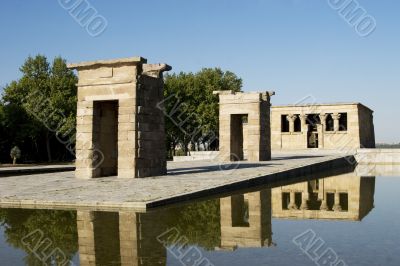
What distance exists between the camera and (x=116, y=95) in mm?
15633

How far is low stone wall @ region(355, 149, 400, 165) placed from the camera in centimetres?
3538

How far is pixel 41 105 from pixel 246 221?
37112mm

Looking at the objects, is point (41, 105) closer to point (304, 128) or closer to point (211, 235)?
point (304, 128)

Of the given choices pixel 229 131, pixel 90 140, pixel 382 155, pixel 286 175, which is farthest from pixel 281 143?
pixel 90 140

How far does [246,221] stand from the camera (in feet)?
28.7

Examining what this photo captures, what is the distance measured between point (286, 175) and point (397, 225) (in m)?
9.85

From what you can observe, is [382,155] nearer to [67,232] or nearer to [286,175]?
[286,175]

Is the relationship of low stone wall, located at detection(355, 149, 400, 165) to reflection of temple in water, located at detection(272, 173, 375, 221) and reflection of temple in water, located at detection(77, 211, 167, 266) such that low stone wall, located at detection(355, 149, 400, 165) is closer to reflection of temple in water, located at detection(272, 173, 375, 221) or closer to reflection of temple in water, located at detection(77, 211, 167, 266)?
reflection of temple in water, located at detection(272, 173, 375, 221)

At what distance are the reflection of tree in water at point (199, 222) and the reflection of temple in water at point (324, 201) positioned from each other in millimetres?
1380

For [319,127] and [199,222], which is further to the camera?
[319,127]

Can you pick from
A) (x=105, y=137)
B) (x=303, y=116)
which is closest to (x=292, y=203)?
(x=105, y=137)

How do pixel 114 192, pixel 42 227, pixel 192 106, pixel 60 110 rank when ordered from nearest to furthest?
pixel 42 227 → pixel 114 192 → pixel 60 110 → pixel 192 106

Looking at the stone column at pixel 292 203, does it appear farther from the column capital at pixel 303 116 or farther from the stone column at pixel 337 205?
the column capital at pixel 303 116

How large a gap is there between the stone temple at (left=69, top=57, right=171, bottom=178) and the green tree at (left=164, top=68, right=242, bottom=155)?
2976 centimetres
